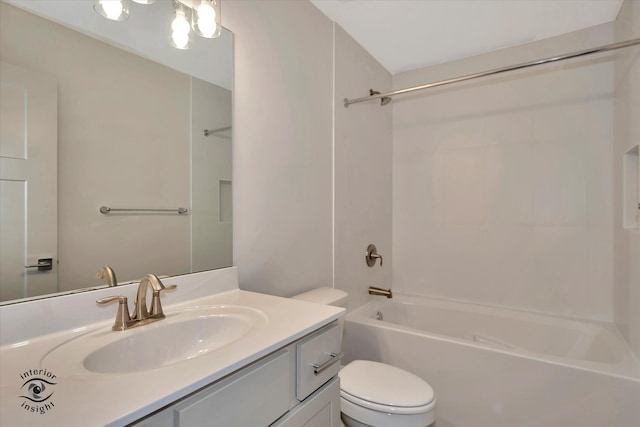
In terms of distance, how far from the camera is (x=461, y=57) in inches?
96.0

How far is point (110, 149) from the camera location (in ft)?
3.25

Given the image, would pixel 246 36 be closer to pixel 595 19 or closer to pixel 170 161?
pixel 170 161

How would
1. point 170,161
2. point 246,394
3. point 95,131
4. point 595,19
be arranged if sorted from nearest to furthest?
1. point 246,394
2. point 95,131
3. point 170,161
4. point 595,19

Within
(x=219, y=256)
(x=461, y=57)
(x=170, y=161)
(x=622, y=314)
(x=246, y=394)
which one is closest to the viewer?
(x=246, y=394)

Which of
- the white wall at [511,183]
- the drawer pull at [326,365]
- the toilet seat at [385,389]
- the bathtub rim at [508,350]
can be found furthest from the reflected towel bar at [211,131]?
the white wall at [511,183]

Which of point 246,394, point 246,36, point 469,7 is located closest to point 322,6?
point 246,36

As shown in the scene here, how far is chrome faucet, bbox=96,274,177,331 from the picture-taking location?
2.93ft

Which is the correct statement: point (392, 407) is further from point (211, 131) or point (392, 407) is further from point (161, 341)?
point (211, 131)

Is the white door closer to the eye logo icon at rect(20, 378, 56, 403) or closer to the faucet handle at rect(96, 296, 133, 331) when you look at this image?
the faucet handle at rect(96, 296, 133, 331)

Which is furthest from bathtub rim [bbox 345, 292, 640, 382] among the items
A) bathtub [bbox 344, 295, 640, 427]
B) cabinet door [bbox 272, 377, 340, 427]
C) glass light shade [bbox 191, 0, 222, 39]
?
glass light shade [bbox 191, 0, 222, 39]

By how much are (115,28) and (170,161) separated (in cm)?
44

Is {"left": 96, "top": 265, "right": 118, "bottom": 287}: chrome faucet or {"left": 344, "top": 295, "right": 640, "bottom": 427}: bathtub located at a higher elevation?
{"left": 96, "top": 265, "right": 118, "bottom": 287}: chrome faucet

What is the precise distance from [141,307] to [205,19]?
1.05 m

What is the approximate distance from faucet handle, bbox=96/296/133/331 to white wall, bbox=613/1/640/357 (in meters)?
2.10
